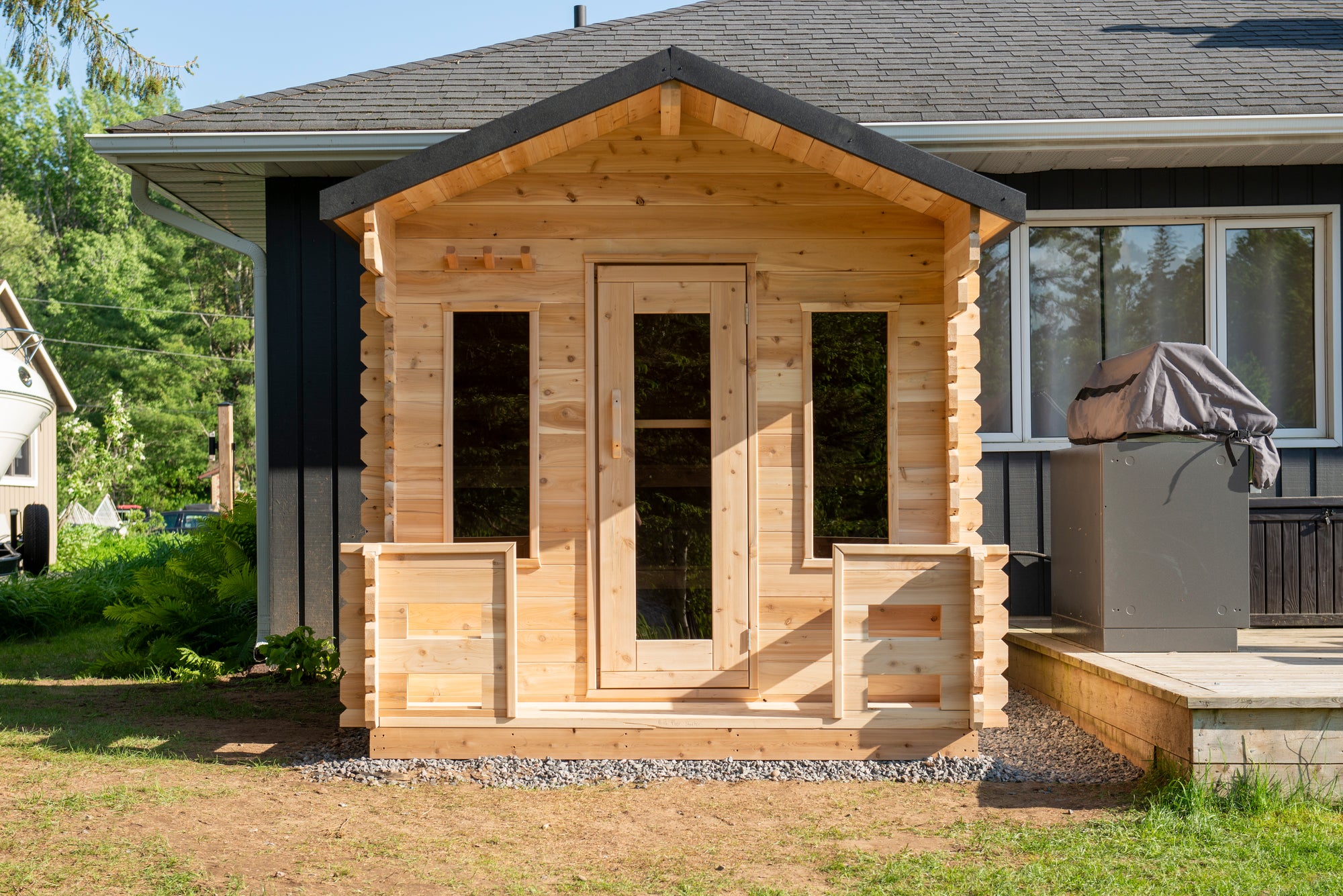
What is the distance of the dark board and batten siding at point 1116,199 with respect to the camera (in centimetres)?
660

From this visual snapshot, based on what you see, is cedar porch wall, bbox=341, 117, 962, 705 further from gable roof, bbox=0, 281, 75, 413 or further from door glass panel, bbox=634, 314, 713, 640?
gable roof, bbox=0, 281, 75, 413

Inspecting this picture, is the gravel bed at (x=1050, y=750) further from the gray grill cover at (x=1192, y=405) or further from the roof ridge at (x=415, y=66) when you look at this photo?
the roof ridge at (x=415, y=66)

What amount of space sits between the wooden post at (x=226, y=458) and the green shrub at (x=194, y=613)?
755 cm

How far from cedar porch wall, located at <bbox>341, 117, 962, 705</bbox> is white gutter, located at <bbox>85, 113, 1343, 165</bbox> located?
125cm

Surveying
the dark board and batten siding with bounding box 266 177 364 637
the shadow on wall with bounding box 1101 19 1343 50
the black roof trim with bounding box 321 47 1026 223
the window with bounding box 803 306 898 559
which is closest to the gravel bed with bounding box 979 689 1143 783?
the window with bounding box 803 306 898 559

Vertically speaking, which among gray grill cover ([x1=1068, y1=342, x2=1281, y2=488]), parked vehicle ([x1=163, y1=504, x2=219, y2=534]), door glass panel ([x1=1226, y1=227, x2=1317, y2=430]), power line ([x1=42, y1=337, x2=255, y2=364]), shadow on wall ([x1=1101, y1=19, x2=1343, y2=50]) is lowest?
parked vehicle ([x1=163, y1=504, x2=219, y2=534])

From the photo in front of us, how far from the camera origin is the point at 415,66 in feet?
24.1

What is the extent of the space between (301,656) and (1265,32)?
26.0 ft

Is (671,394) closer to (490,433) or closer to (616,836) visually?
(490,433)

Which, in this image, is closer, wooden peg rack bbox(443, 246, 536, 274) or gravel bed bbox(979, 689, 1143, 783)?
gravel bed bbox(979, 689, 1143, 783)

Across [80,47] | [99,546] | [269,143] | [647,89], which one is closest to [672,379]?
[647,89]

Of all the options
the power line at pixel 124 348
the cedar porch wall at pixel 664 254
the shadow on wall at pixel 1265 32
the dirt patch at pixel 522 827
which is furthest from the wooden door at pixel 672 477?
the power line at pixel 124 348

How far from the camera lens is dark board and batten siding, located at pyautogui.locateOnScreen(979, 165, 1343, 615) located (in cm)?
660

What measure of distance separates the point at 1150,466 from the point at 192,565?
6443 mm
